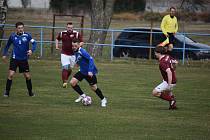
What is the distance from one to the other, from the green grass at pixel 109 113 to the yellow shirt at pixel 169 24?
7.61 ft

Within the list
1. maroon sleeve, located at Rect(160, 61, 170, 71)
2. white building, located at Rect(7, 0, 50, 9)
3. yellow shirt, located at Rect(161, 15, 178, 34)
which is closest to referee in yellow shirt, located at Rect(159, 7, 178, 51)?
yellow shirt, located at Rect(161, 15, 178, 34)

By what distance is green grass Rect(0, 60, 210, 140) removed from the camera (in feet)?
40.6

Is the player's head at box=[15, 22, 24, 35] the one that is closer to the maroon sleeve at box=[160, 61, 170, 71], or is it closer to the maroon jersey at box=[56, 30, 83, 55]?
the maroon jersey at box=[56, 30, 83, 55]

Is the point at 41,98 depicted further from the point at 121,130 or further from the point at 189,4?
the point at 189,4

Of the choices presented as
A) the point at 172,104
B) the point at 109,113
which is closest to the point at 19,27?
the point at 109,113

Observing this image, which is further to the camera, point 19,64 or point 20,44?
point 19,64

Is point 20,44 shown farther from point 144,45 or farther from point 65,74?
point 144,45

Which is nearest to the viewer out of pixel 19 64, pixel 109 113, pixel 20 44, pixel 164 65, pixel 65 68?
pixel 109 113

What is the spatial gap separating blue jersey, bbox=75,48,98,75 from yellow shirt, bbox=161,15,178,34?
30.6ft

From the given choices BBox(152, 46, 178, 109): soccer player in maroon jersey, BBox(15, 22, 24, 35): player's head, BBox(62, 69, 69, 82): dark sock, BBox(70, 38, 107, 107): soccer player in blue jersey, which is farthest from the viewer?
BBox(62, 69, 69, 82): dark sock

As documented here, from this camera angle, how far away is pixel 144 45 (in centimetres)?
3023

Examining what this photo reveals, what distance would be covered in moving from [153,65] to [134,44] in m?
2.79

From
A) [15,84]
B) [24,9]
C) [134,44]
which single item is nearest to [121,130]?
[15,84]

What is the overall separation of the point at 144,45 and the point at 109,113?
51.3ft
